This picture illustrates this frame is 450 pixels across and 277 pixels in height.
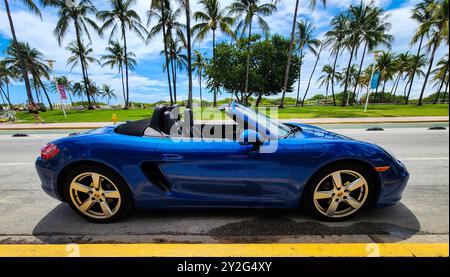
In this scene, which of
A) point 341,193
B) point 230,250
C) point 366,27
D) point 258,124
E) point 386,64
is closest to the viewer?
point 230,250

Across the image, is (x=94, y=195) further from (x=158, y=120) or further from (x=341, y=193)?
(x=341, y=193)

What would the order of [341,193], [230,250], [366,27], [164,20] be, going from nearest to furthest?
[230,250], [341,193], [164,20], [366,27]

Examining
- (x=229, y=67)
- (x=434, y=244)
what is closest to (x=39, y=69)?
(x=229, y=67)

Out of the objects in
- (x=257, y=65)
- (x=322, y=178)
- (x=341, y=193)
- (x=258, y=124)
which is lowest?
(x=341, y=193)

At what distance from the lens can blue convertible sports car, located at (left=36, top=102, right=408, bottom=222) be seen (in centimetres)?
205

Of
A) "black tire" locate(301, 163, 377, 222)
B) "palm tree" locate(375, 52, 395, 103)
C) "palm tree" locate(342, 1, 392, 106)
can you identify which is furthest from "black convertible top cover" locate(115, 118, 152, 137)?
A: "palm tree" locate(375, 52, 395, 103)

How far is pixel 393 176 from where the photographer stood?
6.92 ft

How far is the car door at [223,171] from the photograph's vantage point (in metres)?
2.04

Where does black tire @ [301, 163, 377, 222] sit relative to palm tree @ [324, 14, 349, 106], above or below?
below

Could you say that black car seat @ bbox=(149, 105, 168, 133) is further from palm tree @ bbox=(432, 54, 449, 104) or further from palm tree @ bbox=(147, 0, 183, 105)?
palm tree @ bbox=(147, 0, 183, 105)

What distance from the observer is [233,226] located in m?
2.17

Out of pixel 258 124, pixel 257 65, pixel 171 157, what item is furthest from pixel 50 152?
pixel 257 65

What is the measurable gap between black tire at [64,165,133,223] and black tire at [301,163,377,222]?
174 cm

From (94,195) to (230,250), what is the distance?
1440mm
